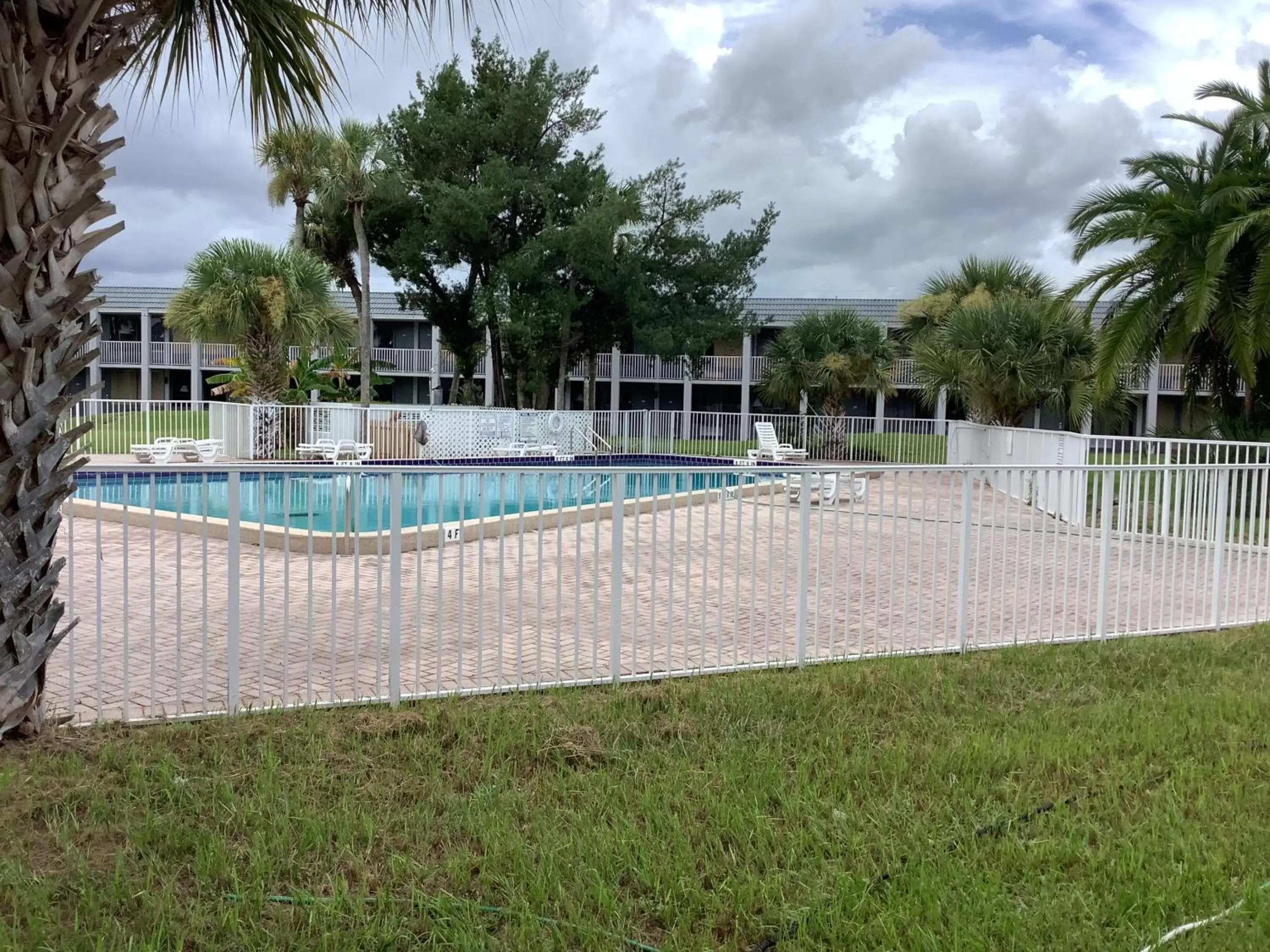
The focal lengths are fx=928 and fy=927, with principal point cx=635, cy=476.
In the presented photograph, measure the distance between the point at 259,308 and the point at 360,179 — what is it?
617 cm

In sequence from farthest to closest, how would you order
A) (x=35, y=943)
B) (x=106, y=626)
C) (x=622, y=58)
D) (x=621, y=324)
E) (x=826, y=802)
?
(x=621, y=324) < (x=622, y=58) < (x=106, y=626) < (x=826, y=802) < (x=35, y=943)

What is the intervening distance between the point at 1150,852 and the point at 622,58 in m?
6.05

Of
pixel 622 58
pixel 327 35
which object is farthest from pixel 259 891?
pixel 622 58

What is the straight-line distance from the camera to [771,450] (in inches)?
958

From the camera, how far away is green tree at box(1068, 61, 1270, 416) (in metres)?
13.9

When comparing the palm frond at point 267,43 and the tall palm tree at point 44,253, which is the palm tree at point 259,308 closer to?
the palm frond at point 267,43

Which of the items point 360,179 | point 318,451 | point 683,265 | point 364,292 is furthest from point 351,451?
point 683,265

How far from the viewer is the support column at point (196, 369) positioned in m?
36.8

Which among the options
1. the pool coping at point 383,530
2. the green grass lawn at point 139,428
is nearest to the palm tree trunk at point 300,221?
the green grass lawn at point 139,428

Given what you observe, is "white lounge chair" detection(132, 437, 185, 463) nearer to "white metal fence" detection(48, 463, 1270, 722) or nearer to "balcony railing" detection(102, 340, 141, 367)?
"white metal fence" detection(48, 463, 1270, 722)

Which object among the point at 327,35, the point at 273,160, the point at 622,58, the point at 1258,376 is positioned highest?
the point at 273,160

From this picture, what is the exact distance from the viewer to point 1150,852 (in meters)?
3.37

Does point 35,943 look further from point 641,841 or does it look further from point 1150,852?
point 1150,852

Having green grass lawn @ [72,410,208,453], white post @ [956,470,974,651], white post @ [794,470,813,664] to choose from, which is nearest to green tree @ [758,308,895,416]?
green grass lawn @ [72,410,208,453]
